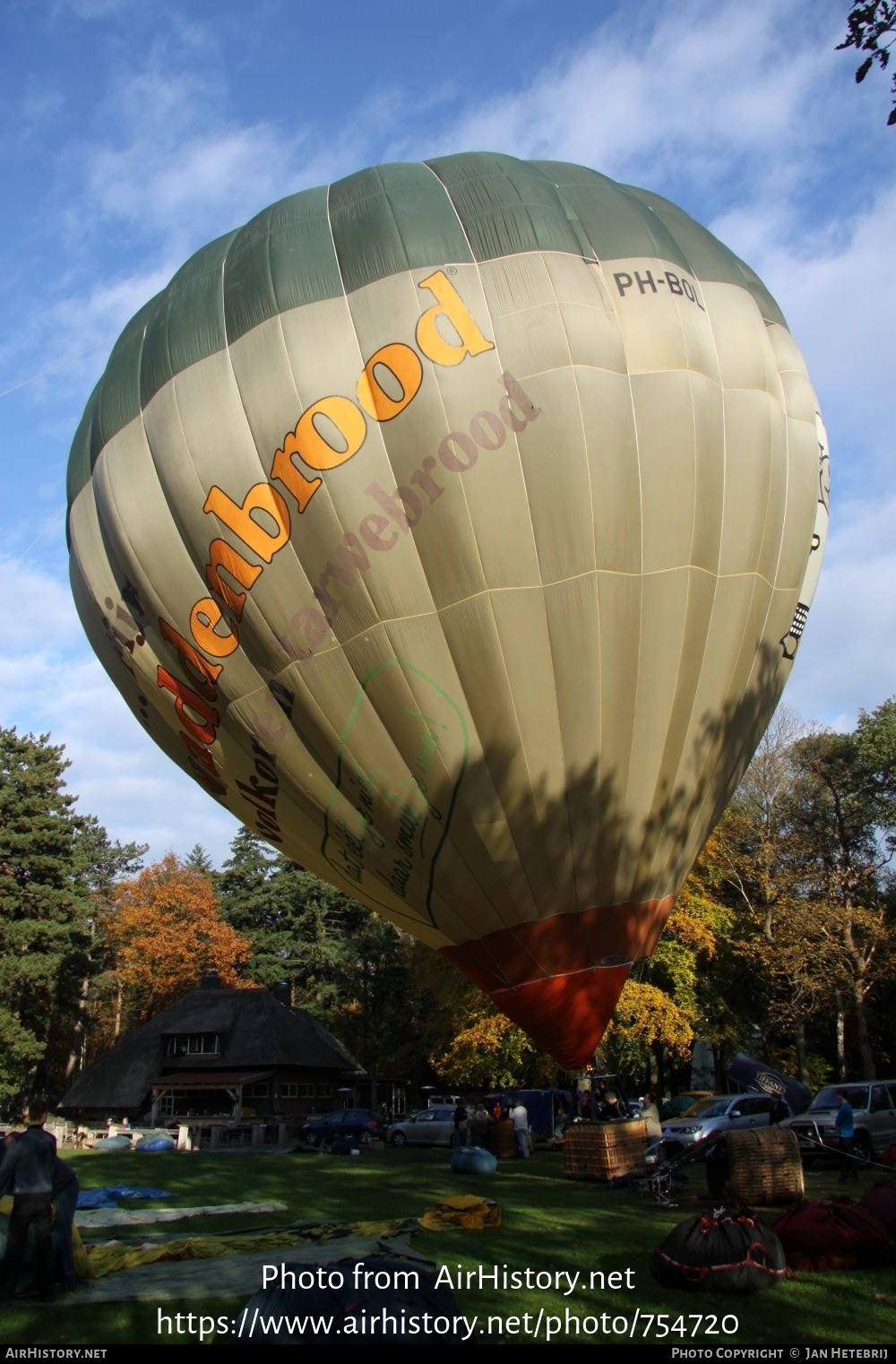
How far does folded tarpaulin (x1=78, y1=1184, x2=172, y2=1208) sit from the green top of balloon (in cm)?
797

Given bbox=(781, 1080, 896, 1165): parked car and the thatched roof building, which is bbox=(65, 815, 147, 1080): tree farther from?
bbox=(781, 1080, 896, 1165): parked car

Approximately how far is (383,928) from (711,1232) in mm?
40941

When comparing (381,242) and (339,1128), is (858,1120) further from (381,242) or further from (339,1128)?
(381,242)

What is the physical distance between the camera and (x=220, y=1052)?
32.0 metres

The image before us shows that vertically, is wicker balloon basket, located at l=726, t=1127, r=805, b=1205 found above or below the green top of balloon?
below

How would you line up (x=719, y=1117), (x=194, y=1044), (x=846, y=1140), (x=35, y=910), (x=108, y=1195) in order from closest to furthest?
(x=108, y=1195), (x=846, y=1140), (x=719, y=1117), (x=194, y=1044), (x=35, y=910)

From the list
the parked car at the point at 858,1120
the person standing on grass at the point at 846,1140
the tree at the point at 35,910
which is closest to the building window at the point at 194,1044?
the tree at the point at 35,910

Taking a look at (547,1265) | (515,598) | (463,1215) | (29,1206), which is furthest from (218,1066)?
(515,598)

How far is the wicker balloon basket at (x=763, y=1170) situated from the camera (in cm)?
1027

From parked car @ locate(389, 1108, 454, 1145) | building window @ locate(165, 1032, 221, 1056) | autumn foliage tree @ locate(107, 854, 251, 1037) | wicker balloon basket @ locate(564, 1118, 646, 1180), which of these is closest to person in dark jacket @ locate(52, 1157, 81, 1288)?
wicker balloon basket @ locate(564, 1118, 646, 1180)

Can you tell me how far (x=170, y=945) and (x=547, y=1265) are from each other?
37880 millimetres

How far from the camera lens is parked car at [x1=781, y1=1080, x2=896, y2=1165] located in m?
15.2

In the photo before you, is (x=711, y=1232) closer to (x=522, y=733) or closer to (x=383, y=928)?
(x=522, y=733)

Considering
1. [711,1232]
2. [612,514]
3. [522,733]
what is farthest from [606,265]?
[711,1232]
